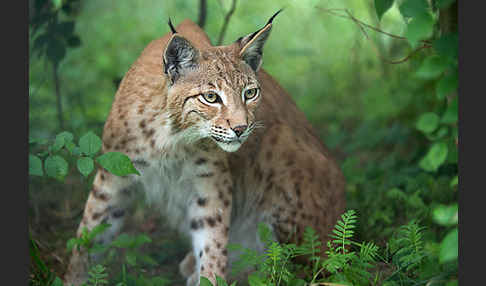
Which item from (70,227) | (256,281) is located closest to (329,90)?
(70,227)

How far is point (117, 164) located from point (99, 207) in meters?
1.03

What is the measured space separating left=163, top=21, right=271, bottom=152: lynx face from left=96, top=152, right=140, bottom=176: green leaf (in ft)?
2.17

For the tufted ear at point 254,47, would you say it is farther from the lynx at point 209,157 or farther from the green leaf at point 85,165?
the green leaf at point 85,165

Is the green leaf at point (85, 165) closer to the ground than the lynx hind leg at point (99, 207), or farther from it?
farther from it

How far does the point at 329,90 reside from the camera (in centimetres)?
933

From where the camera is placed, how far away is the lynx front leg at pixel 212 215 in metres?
4.17

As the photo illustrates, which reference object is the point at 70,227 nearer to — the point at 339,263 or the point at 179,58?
the point at 179,58

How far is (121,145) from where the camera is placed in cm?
404

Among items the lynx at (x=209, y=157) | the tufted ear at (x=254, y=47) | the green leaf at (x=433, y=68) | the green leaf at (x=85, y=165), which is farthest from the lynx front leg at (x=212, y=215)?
the green leaf at (x=433, y=68)

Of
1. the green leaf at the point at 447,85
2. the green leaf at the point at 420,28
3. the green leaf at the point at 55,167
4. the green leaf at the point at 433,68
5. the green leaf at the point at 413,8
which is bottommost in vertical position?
the green leaf at the point at 55,167

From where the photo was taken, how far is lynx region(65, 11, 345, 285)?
3814 millimetres

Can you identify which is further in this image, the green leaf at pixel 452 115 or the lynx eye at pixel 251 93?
the lynx eye at pixel 251 93

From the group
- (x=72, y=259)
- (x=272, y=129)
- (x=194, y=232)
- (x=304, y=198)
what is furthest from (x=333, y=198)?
(x=72, y=259)

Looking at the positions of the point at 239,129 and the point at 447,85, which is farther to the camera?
the point at 239,129
